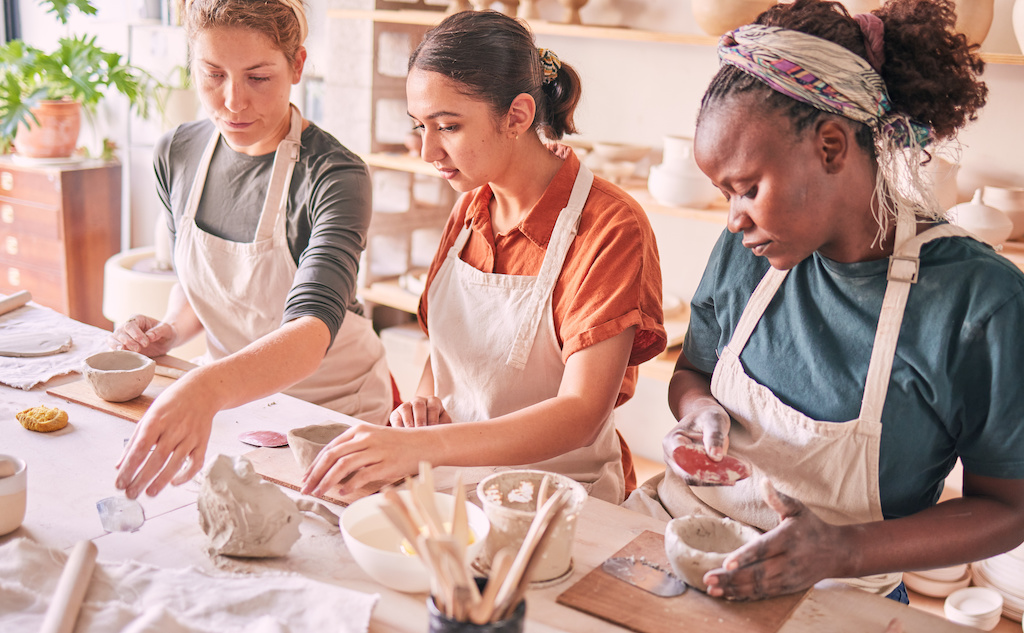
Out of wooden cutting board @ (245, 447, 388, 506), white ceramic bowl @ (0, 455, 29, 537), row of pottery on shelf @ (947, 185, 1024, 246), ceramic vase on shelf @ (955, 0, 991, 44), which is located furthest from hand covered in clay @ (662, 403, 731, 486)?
ceramic vase on shelf @ (955, 0, 991, 44)

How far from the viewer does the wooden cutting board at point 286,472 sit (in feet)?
4.37

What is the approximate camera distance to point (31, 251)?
14.8ft

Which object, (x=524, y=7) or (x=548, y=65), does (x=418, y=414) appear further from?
(x=524, y=7)

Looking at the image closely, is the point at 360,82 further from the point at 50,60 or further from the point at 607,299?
the point at 607,299

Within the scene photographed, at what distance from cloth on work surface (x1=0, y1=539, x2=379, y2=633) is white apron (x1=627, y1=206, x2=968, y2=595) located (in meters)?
0.70

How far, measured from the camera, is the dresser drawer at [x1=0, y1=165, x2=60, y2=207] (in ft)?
14.1

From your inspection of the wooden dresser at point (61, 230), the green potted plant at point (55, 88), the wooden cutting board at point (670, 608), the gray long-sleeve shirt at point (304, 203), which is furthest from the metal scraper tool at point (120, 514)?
the wooden dresser at point (61, 230)

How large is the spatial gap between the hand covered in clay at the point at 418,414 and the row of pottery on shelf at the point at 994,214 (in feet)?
5.19

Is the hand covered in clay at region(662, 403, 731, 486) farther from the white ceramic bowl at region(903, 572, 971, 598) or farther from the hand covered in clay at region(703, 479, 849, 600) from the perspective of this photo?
the white ceramic bowl at region(903, 572, 971, 598)

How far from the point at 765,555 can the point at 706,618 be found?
4.4 inches

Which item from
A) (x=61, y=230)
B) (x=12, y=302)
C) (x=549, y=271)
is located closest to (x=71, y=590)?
(x=549, y=271)

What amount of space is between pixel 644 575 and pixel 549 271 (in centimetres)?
71

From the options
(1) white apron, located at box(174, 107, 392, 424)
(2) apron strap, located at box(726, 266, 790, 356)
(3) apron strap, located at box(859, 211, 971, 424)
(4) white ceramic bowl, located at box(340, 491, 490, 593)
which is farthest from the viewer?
(1) white apron, located at box(174, 107, 392, 424)

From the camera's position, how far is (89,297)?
4605mm
